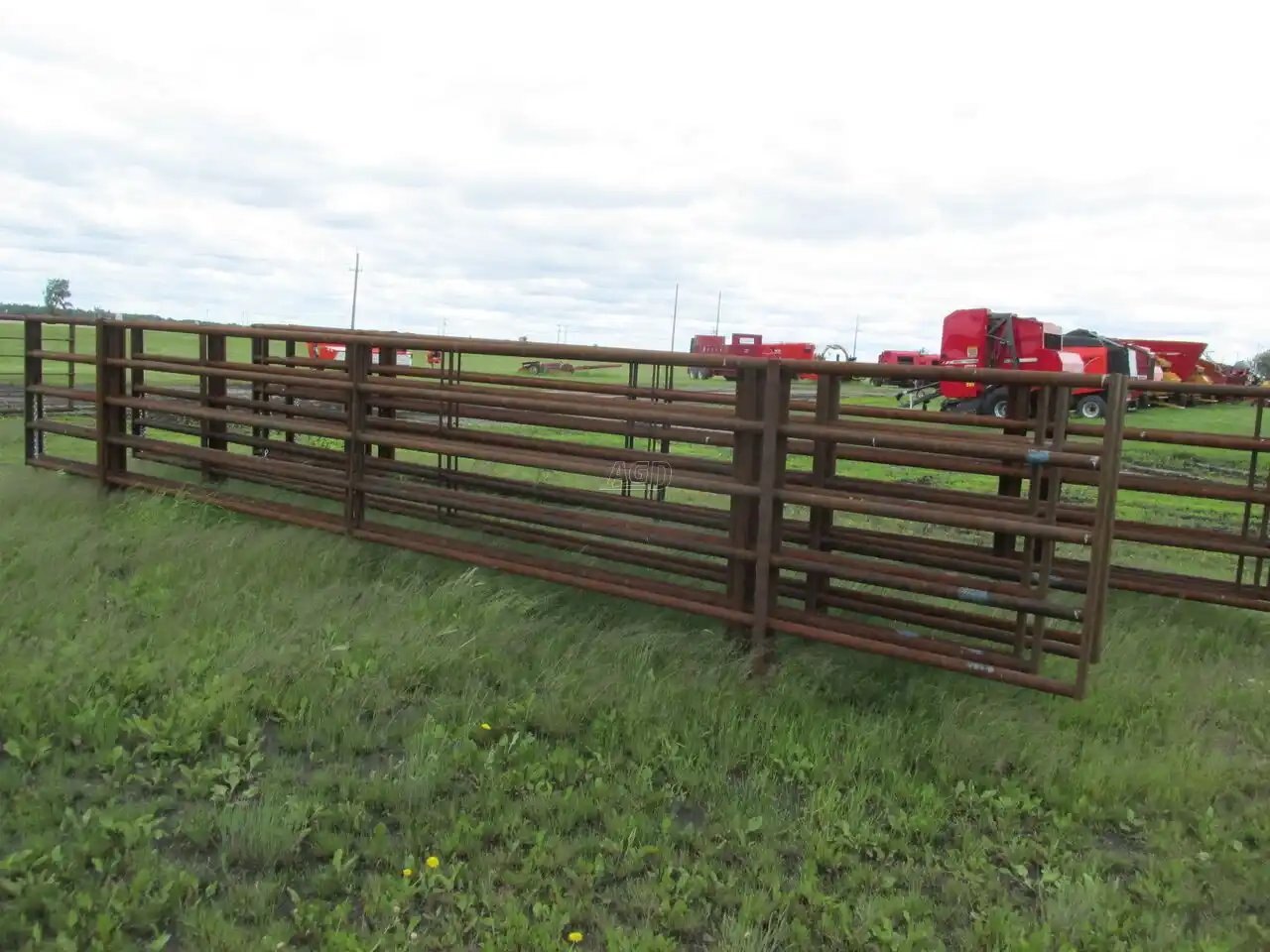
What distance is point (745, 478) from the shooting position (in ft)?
16.4

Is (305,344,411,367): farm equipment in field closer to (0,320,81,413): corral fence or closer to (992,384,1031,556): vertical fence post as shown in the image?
(0,320,81,413): corral fence

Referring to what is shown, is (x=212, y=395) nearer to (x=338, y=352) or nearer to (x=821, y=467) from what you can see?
(x=821, y=467)

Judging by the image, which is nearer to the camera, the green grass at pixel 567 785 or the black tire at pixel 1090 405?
the green grass at pixel 567 785

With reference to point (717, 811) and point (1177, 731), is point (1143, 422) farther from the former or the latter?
point (717, 811)

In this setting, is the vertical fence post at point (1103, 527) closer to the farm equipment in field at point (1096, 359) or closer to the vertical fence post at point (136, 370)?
the vertical fence post at point (136, 370)

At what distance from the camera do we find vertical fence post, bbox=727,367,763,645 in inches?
195

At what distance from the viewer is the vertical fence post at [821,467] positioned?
5246 millimetres

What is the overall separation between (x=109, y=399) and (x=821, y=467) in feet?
19.5

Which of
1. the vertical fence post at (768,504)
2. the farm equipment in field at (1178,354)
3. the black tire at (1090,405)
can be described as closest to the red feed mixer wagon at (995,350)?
the black tire at (1090,405)

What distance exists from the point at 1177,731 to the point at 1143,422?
24.3 m

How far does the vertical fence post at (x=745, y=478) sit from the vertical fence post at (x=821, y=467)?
0.36 meters

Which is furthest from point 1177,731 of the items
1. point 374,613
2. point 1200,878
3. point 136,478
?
point 136,478

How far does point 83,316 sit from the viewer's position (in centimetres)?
893

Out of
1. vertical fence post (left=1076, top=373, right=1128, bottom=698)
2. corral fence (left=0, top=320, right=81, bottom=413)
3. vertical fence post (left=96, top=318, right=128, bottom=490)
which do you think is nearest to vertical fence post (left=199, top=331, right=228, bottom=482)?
vertical fence post (left=96, top=318, right=128, bottom=490)
